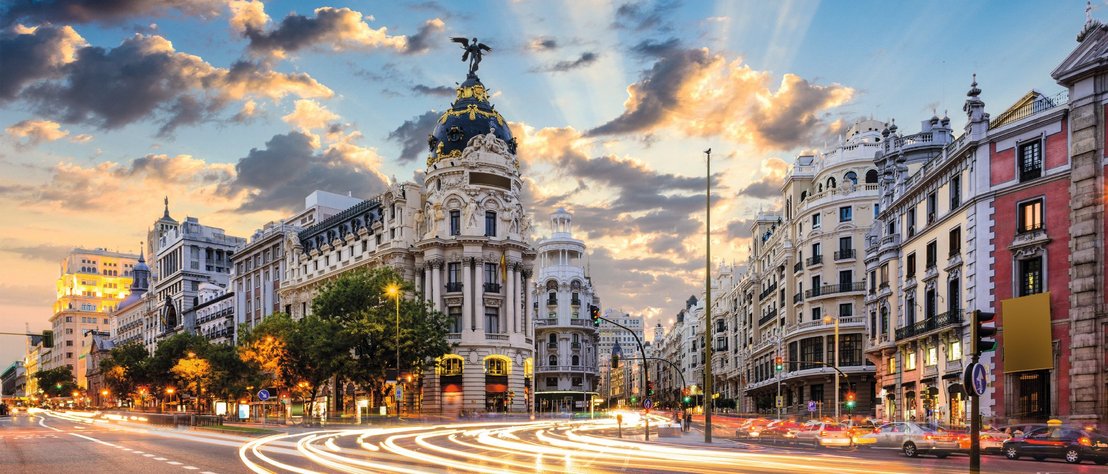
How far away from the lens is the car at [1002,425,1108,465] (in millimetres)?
33906

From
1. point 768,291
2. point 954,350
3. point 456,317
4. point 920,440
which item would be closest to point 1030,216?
point 954,350

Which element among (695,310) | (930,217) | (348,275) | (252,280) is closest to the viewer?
(930,217)

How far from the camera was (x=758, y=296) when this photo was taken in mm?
112625

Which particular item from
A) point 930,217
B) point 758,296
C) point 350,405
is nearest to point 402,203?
point 350,405

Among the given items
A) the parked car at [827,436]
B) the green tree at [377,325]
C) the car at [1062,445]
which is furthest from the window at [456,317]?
the car at [1062,445]

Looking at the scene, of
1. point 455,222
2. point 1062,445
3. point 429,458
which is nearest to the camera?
point 429,458

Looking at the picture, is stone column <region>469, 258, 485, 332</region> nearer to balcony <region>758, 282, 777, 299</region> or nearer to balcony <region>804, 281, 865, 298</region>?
balcony <region>804, 281, 865, 298</region>

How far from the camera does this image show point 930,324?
5625 cm

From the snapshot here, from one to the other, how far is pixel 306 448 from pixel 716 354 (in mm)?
113783

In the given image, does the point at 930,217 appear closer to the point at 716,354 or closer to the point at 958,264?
the point at 958,264

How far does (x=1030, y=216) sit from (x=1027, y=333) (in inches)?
215

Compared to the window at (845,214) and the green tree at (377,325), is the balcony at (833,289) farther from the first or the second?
the green tree at (377,325)

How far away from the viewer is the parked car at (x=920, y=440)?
126 feet

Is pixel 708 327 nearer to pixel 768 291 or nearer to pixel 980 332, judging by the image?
pixel 980 332
